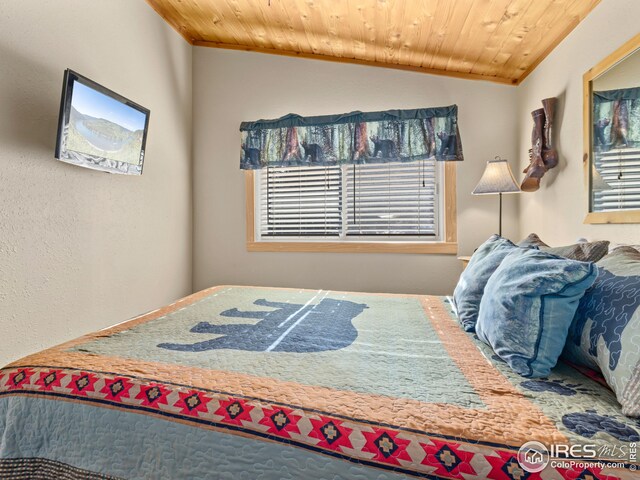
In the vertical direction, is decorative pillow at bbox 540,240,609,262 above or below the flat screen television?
below

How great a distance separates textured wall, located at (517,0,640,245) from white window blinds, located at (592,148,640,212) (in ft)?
0.36

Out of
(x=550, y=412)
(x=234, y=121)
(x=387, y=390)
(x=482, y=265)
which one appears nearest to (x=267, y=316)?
(x=387, y=390)

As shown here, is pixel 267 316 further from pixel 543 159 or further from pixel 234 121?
pixel 234 121

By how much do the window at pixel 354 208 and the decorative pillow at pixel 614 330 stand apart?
81.9 inches

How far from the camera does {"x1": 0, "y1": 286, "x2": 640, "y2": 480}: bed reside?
2.42 feet

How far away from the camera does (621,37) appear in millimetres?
1715

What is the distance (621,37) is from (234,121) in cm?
295

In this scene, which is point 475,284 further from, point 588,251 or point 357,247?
point 357,247

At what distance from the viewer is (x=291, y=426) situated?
2.68 ft

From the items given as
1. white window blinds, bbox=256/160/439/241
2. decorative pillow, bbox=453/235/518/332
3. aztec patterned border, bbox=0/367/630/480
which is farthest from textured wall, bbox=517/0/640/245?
aztec patterned border, bbox=0/367/630/480

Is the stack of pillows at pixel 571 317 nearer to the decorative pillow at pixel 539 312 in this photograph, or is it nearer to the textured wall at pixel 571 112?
the decorative pillow at pixel 539 312

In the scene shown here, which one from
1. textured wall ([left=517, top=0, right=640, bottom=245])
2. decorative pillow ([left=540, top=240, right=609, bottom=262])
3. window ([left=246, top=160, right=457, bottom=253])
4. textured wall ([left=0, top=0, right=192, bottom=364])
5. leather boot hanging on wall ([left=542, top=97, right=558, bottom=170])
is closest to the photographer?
decorative pillow ([left=540, top=240, right=609, bottom=262])

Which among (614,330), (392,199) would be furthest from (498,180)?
(614,330)

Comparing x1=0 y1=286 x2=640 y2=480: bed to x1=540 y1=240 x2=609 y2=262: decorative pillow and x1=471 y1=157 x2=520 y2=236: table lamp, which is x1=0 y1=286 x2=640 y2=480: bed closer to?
x1=540 y1=240 x2=609 y2=262: decorative pillow
